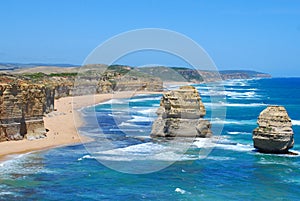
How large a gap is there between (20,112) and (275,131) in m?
22.4

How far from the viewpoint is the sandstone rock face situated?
3522 centimetres

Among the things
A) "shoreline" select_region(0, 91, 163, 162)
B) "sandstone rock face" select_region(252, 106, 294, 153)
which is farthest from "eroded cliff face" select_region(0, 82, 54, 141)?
"sandstone rock face" select_region(252, 106, 294, 153)

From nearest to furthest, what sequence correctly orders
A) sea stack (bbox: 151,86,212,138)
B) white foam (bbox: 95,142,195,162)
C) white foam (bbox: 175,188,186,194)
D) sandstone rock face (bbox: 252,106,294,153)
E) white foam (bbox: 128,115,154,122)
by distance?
white foam (bbox: 175,188,186,194) → sandstone rock face (bbox: 252,106,294,153) → white foam (bbox: 95,142,195,162) → sea stack (bbox: 151,86,212,138) → white foam (bbox: 128,115,154,122)

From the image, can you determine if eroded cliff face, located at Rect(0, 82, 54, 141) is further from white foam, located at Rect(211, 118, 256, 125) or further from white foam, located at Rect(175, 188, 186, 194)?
white foam, located at Rect(211, 118, 256, 125)

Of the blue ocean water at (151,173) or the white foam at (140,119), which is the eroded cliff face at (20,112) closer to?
the blue ocean water at (151,173)

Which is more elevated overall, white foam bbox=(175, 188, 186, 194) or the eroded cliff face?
the eroded cliff face

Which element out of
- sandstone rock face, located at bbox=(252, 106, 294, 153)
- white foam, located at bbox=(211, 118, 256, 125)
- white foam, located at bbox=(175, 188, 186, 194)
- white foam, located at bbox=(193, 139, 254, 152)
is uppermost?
sandstone rock face, located at bbox=(252, 106, 294, 153)

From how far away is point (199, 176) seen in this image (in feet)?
103

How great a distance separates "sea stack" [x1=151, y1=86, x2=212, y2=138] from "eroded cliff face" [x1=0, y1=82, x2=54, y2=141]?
12.1 m

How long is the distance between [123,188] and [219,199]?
589 centimetres

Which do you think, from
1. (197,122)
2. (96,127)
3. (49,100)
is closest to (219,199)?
(197,122)

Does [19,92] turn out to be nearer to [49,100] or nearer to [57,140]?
[57,140]

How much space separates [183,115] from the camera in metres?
43.4

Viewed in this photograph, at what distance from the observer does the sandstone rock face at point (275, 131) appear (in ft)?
116
